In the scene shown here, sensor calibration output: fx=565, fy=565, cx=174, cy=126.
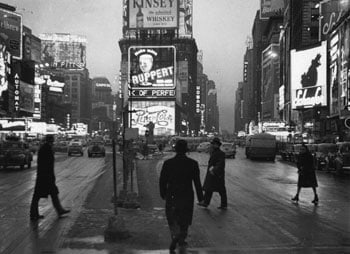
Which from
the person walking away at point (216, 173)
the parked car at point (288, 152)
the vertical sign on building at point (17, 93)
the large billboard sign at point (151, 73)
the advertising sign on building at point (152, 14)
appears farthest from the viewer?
the large billboard sign at point (151, 73)

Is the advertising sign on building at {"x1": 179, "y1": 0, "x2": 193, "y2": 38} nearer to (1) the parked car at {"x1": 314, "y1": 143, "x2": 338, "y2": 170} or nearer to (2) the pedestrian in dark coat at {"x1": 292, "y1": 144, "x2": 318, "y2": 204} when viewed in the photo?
(1) the parked car at {"x1": 314, "y1": 143, "x2": 338, "y2": 170}

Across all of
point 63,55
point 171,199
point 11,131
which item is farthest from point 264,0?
point 171,199

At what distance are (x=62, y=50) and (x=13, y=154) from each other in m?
159

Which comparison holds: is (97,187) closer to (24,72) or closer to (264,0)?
(24,72)

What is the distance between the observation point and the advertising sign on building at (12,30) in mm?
96750

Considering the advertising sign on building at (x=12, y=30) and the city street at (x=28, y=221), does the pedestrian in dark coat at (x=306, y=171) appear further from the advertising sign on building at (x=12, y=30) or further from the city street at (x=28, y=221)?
the advertising sign on building at (x=12, y=30)

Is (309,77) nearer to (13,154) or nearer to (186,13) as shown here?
(13,154)

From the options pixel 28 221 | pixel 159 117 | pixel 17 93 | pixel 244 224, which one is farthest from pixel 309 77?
pixel 28 221

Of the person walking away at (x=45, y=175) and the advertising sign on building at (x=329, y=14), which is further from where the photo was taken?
the advertising sign on building at (x=329, y=14)

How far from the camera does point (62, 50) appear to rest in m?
187

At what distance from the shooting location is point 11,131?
6888 cm

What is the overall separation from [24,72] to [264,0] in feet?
311

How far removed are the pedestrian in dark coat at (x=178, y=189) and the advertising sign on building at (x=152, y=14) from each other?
300ft

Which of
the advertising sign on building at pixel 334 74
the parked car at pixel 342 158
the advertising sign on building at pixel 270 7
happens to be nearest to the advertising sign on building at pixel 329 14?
the advertising sign on building at pixel 334 74
